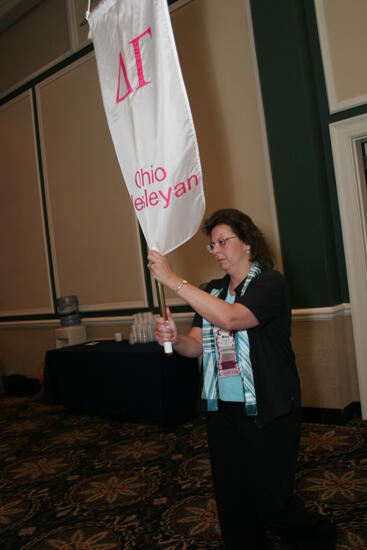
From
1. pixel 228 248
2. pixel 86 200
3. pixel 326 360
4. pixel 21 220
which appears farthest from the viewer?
pixel 21 220

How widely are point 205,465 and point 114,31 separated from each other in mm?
2549

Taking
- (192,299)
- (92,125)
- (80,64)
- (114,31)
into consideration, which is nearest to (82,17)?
(80,64)

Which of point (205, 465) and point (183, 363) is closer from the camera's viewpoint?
point (205, 465)

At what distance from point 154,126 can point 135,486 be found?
2.20 metres

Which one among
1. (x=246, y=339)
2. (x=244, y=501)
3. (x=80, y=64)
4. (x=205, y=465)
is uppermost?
(x=80, y=64)

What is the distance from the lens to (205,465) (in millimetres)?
3162

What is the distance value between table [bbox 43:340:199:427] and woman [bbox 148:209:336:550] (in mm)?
2163

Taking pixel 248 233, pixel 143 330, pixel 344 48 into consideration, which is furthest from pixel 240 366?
pixel 344 48

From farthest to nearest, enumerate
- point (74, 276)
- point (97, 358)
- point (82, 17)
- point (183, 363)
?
point (74, 276) → point (82, 17) → point (97, 358) → point (183, 363)

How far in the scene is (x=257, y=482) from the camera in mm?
1689

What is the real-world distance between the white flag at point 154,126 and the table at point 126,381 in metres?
2.41

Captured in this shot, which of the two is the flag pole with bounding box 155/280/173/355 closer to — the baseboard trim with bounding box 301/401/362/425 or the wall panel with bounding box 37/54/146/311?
the baseboard trim with bounding box 301/401/362/425

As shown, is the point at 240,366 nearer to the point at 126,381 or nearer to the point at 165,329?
the point at 165,329

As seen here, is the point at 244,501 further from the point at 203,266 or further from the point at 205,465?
the point at 203,266
